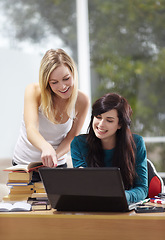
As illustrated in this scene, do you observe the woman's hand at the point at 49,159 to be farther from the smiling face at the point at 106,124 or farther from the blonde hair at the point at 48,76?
the blonde hair at the point at 48,76

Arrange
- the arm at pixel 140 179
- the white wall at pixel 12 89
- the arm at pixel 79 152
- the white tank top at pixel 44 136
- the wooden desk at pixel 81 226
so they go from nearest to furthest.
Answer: the wooden desk at pixel 81 226, the arm at pixel 140 179, the arm at pixel 79 152, the white tank top at pixel 44 136, the white wall at pixel 12 89

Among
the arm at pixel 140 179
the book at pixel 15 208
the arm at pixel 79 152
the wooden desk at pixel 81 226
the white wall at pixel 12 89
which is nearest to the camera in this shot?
the wooden desk at pixel 81 226

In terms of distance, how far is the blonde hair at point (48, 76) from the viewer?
211 cm

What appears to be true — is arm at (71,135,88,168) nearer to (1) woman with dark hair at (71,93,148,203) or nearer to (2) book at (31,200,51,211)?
(1) woman with dark hair at (71,93,148,203)

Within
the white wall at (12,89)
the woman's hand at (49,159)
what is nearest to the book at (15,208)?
the woman's hand at (49,159)

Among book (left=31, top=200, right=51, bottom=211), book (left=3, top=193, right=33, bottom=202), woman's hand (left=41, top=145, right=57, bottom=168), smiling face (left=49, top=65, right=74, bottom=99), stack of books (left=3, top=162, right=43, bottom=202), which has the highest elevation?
smiling face (left=49, top=65, right=74, bottom=99)

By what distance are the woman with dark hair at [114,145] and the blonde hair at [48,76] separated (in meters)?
0.25

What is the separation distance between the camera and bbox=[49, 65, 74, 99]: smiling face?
6.89 ft

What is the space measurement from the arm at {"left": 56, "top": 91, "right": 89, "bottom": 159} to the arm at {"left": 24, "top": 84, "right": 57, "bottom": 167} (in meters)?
0.24

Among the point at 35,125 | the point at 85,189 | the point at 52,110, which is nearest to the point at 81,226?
the point at 85,189

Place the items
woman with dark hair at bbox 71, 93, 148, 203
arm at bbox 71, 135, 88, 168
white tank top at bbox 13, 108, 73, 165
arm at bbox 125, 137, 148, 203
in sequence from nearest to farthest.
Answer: arm at bbox 125, 137, 148, 203, woman with dark hair at bbox 71, 93, 148, 203, arm at bbox 71, 135, 88, 168, white tank top at bbox 13, 108, 73, 165

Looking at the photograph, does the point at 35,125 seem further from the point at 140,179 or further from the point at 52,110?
the point at 140,179

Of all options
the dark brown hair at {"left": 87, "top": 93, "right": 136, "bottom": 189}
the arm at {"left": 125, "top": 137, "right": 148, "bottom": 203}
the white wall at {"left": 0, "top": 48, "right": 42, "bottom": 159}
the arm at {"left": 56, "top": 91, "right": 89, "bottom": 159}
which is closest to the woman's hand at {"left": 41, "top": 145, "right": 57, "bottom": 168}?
the dark brown hair at {"left": 87, "top": 93, "right": 136, "bottom": 189}

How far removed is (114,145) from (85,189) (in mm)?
579
